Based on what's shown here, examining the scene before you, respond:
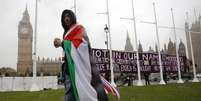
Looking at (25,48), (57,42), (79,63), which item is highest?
(25,48)

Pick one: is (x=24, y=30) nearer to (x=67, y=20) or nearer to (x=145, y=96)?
(x=145, y=96)

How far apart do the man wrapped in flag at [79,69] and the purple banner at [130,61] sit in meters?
28.4

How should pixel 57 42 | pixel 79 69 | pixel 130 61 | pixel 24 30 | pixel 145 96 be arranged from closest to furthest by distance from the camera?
pixel 79 69 → pixel 57 42 → pixel 145 96 → pixel 130 61 → pixel 24 30

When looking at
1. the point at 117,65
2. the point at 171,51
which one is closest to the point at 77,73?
the point at 117,65

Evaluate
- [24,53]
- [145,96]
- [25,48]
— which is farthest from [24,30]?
[145,96]

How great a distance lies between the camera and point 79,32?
378 cm

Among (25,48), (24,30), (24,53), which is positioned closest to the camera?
(24,53)

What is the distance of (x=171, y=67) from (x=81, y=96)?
40.1 metres

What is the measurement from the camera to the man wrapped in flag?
3.55m

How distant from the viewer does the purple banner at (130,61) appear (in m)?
33.9

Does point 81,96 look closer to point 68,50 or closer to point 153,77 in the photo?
point 68,50

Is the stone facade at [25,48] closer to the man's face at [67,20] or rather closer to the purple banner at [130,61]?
the purple banner at [130,61]

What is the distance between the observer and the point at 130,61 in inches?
1467

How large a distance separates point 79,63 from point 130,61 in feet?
111
